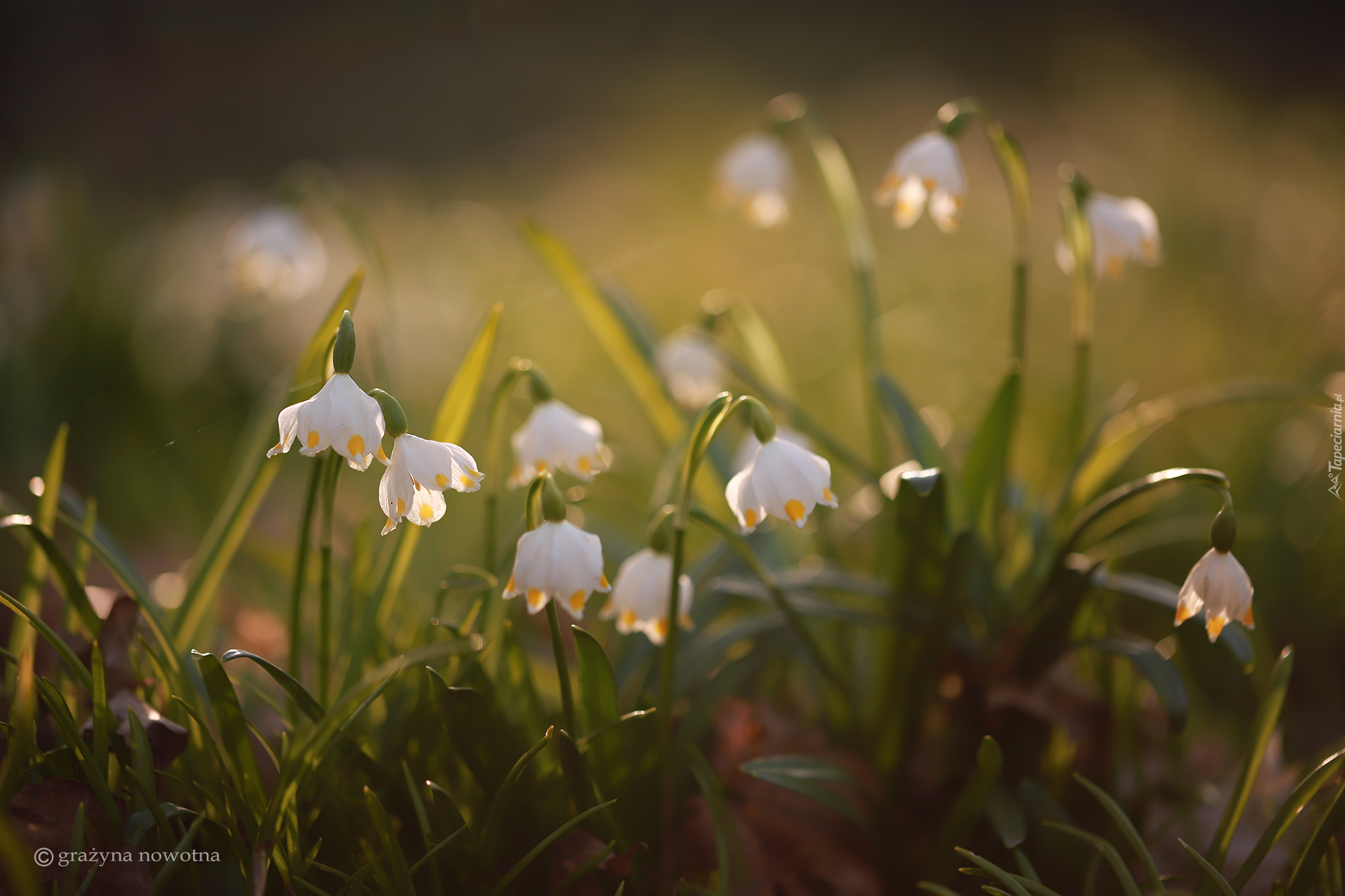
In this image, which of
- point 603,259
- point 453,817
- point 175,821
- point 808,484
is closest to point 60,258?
point 603,259

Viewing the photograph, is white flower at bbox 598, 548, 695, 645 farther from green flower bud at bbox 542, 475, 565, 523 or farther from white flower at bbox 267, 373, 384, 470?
white flower at bbox 267, 373, 384, 470

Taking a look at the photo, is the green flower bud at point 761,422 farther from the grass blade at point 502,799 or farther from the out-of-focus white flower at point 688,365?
the out-of-focus white flower at point 688,365

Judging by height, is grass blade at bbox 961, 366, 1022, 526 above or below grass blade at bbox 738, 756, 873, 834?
above

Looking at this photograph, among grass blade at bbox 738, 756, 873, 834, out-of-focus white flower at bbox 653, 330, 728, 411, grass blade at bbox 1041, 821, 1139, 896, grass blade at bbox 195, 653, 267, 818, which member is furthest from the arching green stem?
grass blade at bbox 195, 653, 267, 818

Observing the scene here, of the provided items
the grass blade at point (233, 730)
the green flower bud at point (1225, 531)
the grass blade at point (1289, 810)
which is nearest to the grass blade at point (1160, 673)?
the grass blade at point (1289, 810)

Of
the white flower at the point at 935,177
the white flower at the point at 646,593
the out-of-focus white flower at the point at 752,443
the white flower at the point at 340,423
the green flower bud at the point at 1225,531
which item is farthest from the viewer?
the out-of-focus white flower at the point at 752,443

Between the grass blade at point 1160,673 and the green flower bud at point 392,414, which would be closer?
the green flower bud at point 392,414
